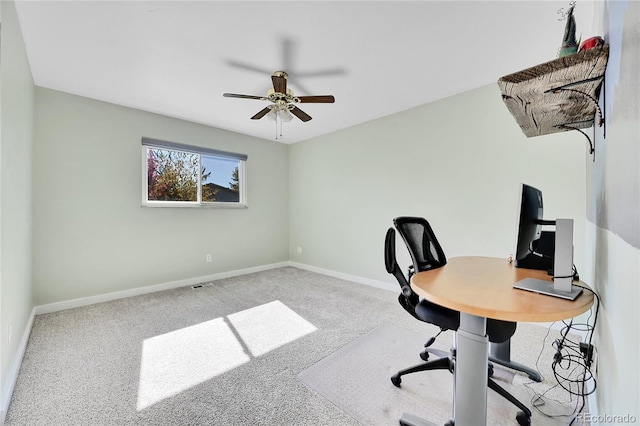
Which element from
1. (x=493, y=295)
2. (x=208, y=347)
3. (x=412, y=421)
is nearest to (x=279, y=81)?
(x=493, y=295)

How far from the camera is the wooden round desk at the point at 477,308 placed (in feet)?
2.80

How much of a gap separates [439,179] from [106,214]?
4.14 m

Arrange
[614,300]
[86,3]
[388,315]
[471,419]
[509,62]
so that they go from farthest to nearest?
[388,315], [509,62], [86,3], [471,419], [614,300]

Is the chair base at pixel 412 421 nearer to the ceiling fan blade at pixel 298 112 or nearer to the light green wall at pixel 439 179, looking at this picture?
the light green wall at pixel 439 179

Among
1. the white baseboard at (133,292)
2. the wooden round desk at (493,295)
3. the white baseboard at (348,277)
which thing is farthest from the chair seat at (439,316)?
the white baseboard at (133,292)

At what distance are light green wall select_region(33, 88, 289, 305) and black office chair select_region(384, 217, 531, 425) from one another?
10.8ft

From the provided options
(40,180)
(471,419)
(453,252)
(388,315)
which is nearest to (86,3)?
(40,180)

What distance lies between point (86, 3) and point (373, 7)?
6.25 feet

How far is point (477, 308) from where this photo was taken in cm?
87

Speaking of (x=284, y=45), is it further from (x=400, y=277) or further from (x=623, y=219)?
(x=623, y=219)

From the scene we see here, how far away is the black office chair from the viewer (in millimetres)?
1305

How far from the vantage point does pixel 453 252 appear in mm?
2971

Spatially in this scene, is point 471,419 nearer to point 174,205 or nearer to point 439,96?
point 439,96

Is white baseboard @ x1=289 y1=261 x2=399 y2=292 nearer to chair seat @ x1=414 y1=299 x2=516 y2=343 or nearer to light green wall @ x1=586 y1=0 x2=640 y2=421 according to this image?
chair seat @ x1=414 y1=299 x2=516 y2=343
